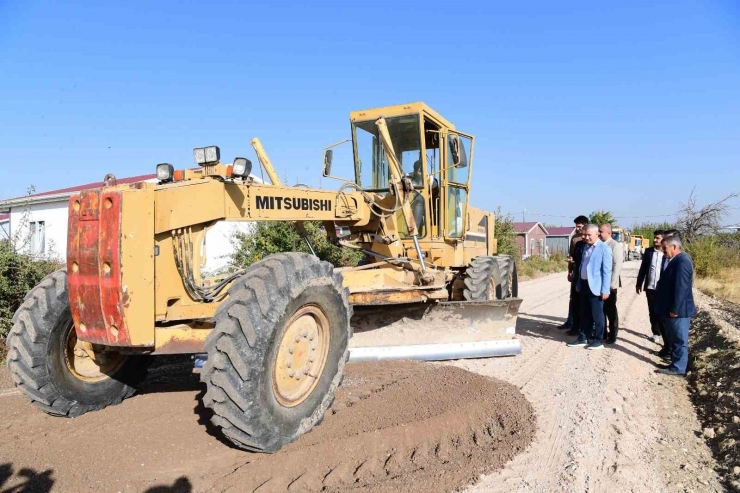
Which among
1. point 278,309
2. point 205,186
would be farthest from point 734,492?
point 205,186

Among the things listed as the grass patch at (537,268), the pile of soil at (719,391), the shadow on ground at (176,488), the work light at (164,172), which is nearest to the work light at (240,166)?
the work light at (164,172)

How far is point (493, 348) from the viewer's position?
646cm

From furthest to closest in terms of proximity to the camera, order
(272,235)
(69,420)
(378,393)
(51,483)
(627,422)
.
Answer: (272,235), (378,393), (627,422), (69,420), (51,483)

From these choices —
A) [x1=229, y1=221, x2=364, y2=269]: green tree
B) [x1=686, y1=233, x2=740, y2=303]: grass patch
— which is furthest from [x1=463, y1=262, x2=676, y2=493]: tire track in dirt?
[x1=686, y1=233, x2=740, y2=303]: grass patch

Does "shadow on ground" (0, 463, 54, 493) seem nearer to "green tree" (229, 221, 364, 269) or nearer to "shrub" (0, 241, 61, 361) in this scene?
"shrub" (0, 241, 61, 361)

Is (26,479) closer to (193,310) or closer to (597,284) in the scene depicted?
(193,310)

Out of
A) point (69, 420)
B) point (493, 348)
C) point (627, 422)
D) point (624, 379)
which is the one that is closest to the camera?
point (69, 420)

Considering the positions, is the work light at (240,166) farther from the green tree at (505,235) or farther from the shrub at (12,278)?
the green tree at (505,235)

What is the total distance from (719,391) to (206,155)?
5.12 metres

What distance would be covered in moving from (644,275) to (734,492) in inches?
208

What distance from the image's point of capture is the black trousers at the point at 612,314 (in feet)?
25.1

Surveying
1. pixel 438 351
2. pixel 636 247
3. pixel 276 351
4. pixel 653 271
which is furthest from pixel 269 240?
pixel 636 247

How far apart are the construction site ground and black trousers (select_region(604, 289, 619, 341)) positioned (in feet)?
6.60

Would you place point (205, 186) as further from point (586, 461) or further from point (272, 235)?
point (272, 235)
